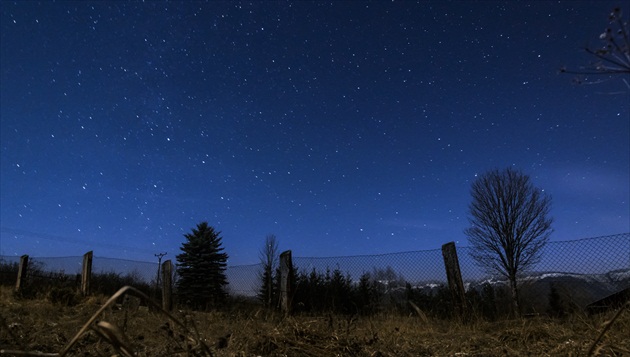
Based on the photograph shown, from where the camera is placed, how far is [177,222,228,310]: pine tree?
2164 cm

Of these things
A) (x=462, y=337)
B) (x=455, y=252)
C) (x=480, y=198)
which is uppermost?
(x=480, y=198)

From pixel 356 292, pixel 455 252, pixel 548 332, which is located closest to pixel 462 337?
pixel 548 332

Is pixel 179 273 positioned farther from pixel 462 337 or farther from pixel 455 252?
pixel 462 337

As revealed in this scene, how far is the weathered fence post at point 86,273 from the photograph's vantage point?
13.2 m

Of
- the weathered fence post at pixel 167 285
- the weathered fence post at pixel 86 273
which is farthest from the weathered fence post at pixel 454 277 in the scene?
the weathered fence post at pixel 86 273

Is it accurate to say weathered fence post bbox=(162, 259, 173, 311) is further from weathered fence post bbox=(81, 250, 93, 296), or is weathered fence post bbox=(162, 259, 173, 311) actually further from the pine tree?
the pine tree

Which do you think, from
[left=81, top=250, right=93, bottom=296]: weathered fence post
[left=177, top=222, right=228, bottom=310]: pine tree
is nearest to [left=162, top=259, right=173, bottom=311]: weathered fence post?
[left=81, top=250, right=93, bottom=296]: weathered fence post

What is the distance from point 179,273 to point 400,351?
22.3 meters

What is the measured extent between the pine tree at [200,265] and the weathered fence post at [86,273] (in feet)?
24.6

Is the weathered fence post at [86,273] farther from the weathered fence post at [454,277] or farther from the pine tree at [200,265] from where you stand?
the weathered fence post at [454,277]

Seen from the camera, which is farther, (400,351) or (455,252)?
(455,252)

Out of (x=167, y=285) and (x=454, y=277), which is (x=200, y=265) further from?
(x=454, y=277)

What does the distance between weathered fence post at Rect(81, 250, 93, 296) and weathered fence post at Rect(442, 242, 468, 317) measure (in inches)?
453

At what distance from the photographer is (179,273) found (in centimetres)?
2300
